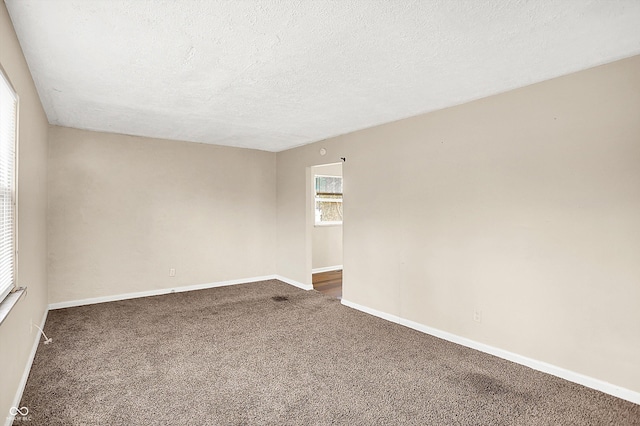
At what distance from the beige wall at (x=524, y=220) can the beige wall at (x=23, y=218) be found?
10.8ft

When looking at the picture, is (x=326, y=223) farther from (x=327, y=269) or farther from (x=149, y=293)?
(x=149, y=293)

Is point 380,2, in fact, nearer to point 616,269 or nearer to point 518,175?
point 518,175

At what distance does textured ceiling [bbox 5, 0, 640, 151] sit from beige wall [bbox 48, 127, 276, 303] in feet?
4.09

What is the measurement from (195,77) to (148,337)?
2552mm

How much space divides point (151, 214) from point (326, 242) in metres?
3.36

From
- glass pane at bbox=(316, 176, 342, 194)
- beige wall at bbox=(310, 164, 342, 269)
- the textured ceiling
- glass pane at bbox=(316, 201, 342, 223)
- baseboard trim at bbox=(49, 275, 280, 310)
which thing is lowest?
baseboard trim at bbox=(49, 275, 280, 310)

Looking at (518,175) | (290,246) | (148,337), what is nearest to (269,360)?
(148,337)

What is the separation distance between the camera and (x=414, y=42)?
2.10 m

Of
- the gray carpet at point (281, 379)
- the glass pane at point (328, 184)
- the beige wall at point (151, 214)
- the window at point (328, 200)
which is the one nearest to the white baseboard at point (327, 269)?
the window at point (328, 200)

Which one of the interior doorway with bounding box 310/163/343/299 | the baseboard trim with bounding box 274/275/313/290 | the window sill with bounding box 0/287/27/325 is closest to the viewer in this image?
the window sill with bounding box 0/287/27/325

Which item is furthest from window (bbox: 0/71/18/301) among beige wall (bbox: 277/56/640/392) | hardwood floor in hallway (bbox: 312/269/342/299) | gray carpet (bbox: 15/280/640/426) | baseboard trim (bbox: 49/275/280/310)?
hardwood floor in hallway (bbox: 312/269/342/299)

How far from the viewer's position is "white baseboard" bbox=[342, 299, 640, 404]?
233cm

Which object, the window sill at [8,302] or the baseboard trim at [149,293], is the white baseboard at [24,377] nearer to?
the window sill at [8,302]

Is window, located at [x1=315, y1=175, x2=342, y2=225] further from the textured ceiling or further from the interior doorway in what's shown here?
the textured ceiling
